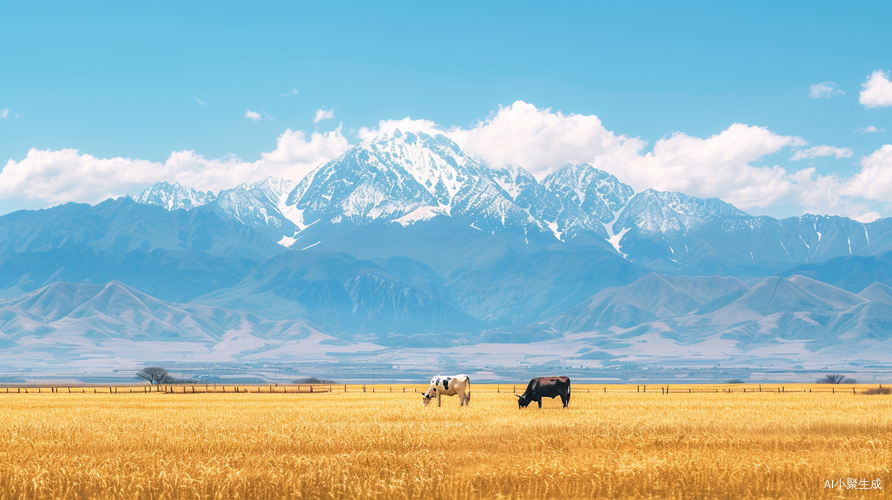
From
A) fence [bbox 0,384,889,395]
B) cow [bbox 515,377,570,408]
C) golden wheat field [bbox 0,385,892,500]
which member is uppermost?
cow [bbox 515,377,570,408]

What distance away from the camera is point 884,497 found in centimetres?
2939

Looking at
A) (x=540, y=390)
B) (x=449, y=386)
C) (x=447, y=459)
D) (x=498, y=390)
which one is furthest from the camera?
(x=498, y=390)

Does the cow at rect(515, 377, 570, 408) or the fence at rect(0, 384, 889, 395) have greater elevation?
the cow at rect(515, 377, 570, 408)

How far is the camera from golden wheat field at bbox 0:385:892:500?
99.6ft

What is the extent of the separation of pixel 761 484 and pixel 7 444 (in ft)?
115

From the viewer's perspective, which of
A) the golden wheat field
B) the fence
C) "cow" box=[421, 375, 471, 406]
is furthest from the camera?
the fence

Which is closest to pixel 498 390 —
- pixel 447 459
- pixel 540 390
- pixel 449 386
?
pixel 449 386

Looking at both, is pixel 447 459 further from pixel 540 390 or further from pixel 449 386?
pixel 449 386

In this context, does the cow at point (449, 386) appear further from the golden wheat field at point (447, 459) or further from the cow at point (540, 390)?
the golden wheat field at point (447, 459)

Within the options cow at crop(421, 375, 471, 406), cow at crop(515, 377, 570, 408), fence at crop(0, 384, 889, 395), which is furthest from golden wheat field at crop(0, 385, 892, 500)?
fence at crop(0, 384, 889, 395)

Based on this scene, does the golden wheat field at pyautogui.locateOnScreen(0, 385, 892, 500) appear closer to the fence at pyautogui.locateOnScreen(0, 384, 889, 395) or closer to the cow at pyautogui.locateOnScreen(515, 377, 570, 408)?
the cow at pyautogui.locateOnScreen(515, 377, 570, 408)

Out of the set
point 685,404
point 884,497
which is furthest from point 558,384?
point 884,497

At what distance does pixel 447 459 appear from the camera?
35875 mm

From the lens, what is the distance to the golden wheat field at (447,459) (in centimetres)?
3034
